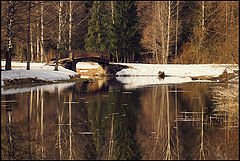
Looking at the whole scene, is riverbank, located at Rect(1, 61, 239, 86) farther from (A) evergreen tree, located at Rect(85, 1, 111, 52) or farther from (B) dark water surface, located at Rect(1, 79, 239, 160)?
(B) dark water surface, located at Rect(1, 79, 239, 160)

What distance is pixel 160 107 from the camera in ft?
54.2

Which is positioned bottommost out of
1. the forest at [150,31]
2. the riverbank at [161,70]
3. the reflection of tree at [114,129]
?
the reflection of tree at [114,129]

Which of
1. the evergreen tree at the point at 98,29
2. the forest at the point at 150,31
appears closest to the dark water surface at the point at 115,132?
the forest at the point at 150,31

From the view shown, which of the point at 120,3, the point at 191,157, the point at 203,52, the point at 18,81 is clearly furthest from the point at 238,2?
the point at 191,157

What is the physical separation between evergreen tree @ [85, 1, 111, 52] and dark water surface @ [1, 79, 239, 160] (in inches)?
1970

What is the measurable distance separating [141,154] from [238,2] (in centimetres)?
4883

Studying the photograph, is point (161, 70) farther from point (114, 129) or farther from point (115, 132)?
point (115, 132)

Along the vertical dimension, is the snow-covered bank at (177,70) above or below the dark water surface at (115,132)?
above

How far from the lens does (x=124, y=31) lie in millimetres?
63906

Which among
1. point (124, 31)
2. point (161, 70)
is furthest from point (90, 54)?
point (124, 31)

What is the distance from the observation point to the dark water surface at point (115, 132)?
8539 millimetres

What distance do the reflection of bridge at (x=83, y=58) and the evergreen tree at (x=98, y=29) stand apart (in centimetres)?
1544

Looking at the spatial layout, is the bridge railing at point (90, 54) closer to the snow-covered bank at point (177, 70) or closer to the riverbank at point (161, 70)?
the riverbank at point (161, 70)

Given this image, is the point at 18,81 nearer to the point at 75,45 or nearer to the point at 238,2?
the point at 238,2
